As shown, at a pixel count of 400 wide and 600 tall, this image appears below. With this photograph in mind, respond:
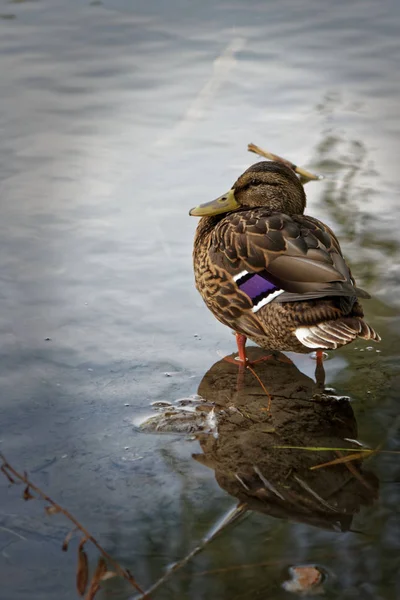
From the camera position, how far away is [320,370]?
4.27m

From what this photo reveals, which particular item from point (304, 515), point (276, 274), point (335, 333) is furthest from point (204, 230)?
point (304, 515)

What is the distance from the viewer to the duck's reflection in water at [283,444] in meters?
3.26

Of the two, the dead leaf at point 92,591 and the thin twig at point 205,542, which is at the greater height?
the dead leaf at point 92,591

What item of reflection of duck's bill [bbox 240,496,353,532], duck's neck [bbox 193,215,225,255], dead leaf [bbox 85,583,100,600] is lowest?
reflection of duck's bill [bbox 240,496,353,532]

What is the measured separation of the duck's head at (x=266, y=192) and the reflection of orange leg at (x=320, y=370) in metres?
0.77

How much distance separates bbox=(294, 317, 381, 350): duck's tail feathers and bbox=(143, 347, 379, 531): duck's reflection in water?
9.6 inches

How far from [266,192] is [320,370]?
102 cm

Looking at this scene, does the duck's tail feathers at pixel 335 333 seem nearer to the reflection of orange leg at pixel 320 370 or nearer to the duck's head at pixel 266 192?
the reflection of orange leg at pixel 320 370

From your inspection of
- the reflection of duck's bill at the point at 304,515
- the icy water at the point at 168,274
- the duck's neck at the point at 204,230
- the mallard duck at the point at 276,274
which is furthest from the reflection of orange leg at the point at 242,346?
the reflection of duck's bill at the point at 304,515

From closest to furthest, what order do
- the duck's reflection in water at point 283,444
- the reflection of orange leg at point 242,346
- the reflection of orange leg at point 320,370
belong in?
the duck's reflection in water at point 283,444, the reflection of orange leg at point 320,370, the reflection of orange leg at point 242,346

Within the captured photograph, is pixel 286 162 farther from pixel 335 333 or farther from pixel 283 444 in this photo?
pixel 283 444

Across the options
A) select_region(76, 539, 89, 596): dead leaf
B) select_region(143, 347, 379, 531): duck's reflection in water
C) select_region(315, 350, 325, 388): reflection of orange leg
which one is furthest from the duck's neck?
select_region(76, 539, 89, 596): dead leaf

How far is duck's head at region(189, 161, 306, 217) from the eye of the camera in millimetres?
4773

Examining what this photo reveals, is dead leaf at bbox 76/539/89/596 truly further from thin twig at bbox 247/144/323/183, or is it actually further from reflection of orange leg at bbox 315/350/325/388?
thin twig at bbox 247/144/323/183
